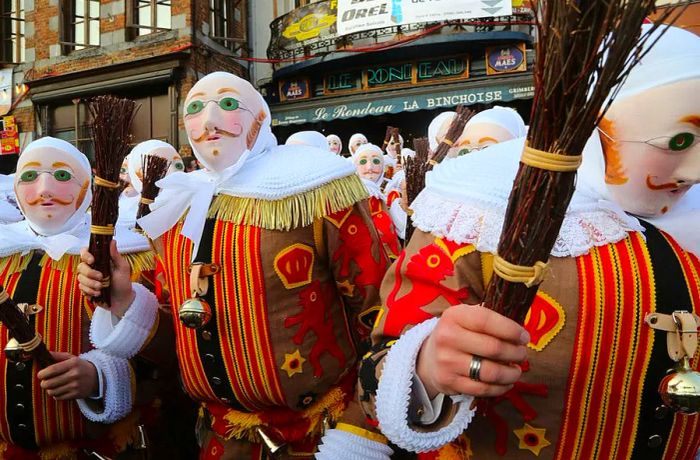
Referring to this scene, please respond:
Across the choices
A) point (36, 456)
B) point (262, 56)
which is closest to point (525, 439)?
point (36, 456)

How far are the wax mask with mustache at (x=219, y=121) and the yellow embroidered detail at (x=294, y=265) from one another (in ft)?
1.40

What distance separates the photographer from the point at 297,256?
6.31 feet

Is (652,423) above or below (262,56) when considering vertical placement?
below

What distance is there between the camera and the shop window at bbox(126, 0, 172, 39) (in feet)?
38.0

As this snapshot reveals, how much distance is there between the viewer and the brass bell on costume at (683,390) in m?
1.00

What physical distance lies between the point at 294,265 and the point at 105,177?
77 centimetres

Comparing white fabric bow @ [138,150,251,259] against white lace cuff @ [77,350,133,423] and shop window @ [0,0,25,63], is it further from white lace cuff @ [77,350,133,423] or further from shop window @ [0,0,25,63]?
shop window @ [0,0,25,63]

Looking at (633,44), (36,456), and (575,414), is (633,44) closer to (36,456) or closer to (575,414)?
(575,414)

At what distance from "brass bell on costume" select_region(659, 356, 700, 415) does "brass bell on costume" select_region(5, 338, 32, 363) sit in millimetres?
1893

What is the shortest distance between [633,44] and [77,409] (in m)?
2.18

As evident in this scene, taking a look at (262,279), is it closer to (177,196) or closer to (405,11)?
(177,196)

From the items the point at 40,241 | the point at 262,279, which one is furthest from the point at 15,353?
the point at 262,279

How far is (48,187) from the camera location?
7.38 ft

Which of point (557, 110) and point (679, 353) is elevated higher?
point (557, 110)
